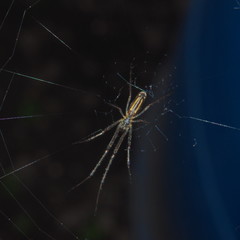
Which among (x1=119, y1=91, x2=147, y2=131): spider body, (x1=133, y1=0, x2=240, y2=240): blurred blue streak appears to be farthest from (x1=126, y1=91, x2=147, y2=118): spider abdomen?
(x1=133, y1=0, x2=240, y2=240): blurred blue streak

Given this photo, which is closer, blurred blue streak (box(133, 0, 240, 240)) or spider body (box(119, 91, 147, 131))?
blurred blue streak (box(133, 0, 240, 240))

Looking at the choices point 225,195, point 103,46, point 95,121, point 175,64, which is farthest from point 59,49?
Result: point 225,195

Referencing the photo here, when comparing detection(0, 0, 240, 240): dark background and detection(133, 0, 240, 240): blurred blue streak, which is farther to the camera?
detection(0, 0, 240, 240): dark background

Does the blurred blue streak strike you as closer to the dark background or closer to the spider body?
the dark background

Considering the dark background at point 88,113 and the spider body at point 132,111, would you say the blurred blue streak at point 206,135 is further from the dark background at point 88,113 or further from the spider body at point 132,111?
the spider body at point 132,111

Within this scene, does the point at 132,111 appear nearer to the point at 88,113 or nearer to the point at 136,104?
the point at 136,104

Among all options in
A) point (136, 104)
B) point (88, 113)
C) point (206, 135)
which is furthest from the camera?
point (88, 113)

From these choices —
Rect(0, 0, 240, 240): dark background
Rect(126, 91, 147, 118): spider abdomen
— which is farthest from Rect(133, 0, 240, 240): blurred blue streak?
Rect(126, 91, 147, 118): spider abdomen

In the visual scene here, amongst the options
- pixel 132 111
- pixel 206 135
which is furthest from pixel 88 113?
pixel 206 135
